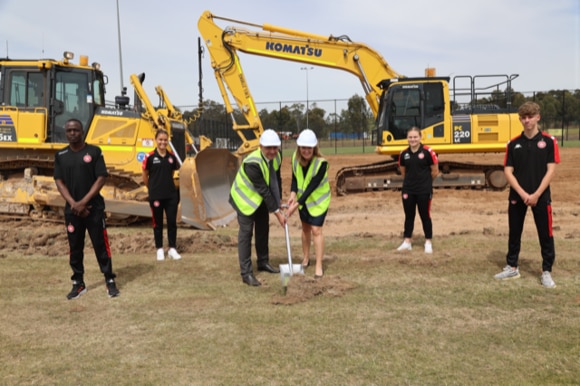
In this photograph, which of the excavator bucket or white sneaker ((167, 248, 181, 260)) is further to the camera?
the excavator bucket

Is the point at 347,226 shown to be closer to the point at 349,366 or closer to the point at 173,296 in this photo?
the point at 173,296

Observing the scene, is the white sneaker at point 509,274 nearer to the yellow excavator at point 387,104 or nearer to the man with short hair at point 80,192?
the man with short hair at point 80,192

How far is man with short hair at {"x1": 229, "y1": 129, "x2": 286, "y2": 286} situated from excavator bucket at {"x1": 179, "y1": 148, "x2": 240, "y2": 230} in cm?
305

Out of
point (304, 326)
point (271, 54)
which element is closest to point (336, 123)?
point (271, 54)

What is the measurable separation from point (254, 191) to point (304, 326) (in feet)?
6.94

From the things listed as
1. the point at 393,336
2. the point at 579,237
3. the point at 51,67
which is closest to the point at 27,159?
the point at 51,67

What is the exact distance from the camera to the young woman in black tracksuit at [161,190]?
7.58m

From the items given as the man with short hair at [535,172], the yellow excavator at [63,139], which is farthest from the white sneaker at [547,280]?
the yellow excavator at [63,139]

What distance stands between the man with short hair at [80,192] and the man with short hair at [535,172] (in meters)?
4.59

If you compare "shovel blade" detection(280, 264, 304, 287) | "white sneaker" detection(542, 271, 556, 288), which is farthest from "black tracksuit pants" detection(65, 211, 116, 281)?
"white sneaker" detection(542, 271, 556, 288)

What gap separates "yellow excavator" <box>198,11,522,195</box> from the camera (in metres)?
14.4

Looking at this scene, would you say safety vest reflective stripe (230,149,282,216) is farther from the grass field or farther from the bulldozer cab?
the bulldozer cab

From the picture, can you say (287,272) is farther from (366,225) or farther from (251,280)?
(366,225)

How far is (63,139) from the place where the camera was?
11.2m
